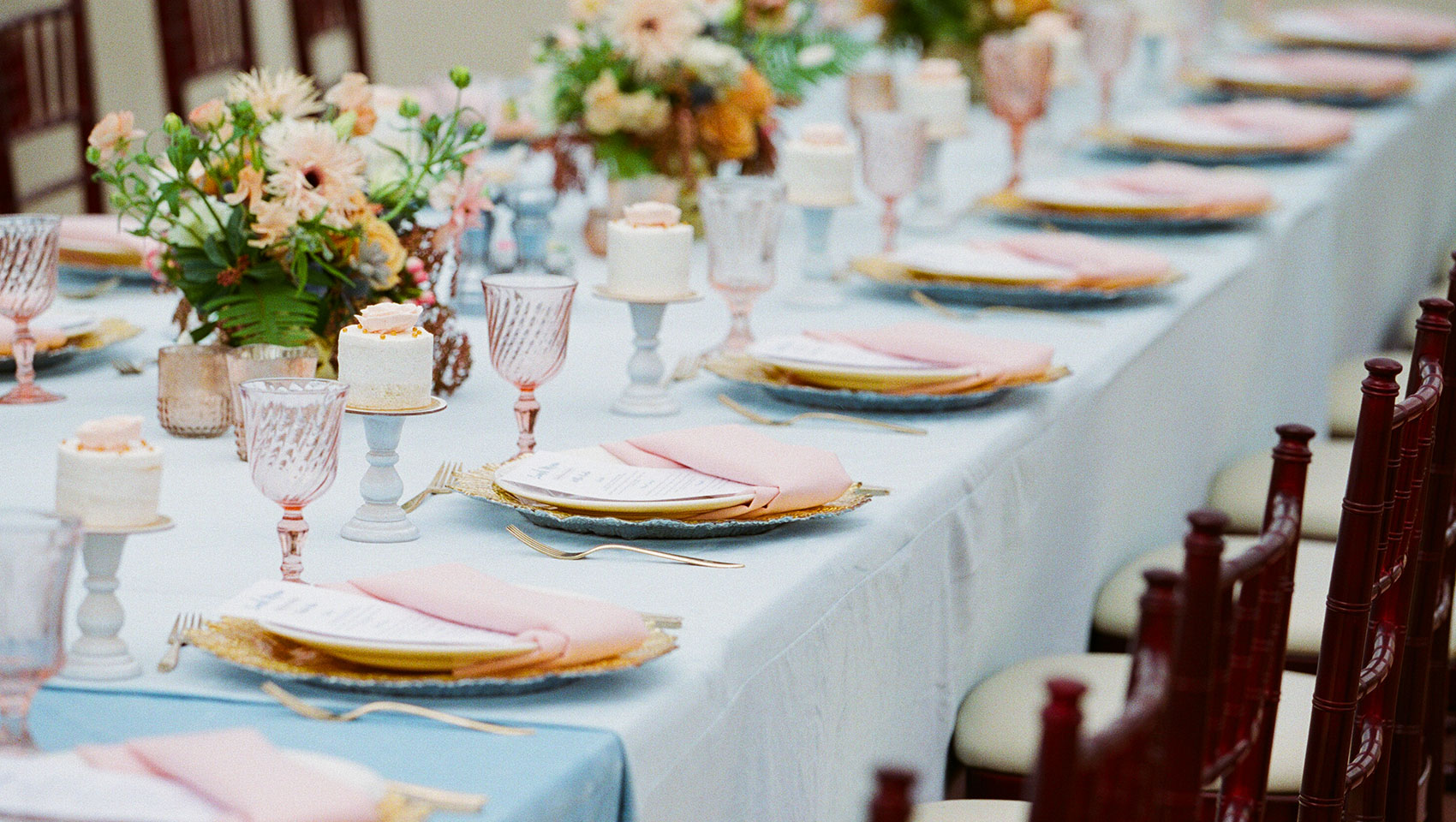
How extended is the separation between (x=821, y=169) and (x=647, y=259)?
639 millimetres

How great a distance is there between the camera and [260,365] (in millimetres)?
1401

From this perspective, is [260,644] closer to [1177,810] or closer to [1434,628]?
[1177,810]

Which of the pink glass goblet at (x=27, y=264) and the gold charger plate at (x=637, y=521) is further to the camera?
the pink glass goblet at (x=27, y=264)

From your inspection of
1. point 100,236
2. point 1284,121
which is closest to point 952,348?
point 100,236

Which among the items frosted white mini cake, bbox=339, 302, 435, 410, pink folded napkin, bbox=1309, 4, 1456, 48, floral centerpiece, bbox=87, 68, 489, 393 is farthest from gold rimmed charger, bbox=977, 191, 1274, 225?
pink folded napkin, bbox=1309, 4, 1456, 48

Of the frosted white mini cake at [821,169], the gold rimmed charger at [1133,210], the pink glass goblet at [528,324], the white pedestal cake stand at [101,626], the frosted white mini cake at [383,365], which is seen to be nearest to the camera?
the white pedestal cake stand at [101,626]

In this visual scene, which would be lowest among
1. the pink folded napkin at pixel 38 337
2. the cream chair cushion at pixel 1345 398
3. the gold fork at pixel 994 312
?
the cream chair cushion at pixel 1345 398

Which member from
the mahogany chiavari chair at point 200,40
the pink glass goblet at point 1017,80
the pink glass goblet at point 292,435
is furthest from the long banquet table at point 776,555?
the mahogany chiavari chair at point 200,40

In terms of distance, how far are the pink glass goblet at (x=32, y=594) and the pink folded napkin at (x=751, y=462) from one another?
1.76ft

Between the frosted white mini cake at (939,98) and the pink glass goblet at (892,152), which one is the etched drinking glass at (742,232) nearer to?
the pink glass goblet at (892,152)

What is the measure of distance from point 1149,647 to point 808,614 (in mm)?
454

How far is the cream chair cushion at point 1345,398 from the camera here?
300 centimetres

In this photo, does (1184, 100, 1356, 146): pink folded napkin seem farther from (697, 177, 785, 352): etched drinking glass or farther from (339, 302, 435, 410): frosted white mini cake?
(339, 302, 435, 410): frosted white mini cake

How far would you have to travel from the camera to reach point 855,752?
141cm
